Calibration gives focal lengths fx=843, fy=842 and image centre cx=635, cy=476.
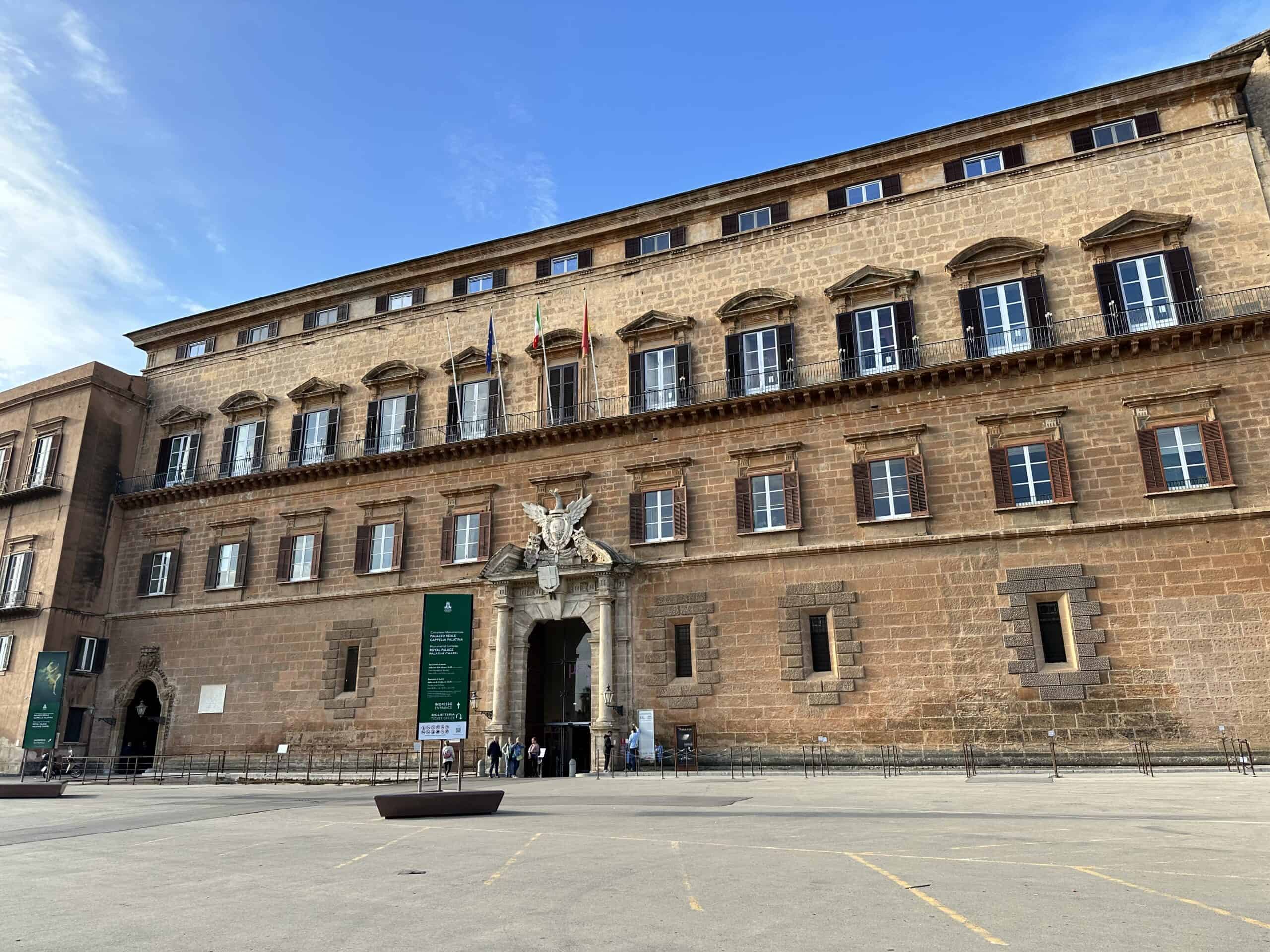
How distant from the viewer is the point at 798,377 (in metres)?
27.2

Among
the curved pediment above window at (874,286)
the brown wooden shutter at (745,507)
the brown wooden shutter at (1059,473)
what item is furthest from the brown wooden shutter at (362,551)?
the brown wooden shutter at (1059,473)

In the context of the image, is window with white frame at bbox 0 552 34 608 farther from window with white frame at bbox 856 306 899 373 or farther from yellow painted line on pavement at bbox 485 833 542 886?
window with white frame at bbox 856 306 899 373

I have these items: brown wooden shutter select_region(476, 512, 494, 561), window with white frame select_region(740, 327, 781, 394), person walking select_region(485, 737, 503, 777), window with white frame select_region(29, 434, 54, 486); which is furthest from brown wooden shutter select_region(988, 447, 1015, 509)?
window with white frame select_region(29, 434, 54, 486)

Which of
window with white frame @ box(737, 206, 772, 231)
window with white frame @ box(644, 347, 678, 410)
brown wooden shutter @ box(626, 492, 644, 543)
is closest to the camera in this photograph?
brown wooden shutter @ box(626, 492, 644, 543)

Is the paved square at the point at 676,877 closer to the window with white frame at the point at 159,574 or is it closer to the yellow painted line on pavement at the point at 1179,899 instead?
the yellow painted line on pavement at the point at 1179,899

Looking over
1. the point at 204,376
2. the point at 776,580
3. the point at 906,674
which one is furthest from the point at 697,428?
the point at 204,376

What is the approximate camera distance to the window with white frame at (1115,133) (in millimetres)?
25250

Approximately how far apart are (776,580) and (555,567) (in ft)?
24.3

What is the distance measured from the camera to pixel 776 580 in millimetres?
25531

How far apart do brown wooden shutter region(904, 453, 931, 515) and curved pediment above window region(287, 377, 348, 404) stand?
73.2 ft

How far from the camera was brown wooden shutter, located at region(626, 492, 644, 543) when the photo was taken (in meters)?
27.8

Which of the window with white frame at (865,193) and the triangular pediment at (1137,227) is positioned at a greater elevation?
the window with white frame at (865,193)

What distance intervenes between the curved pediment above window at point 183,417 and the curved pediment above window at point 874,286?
90.3 feet

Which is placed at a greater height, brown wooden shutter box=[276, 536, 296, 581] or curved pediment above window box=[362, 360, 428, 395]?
curved pediment above window box=[362, 360, 428, 395]
